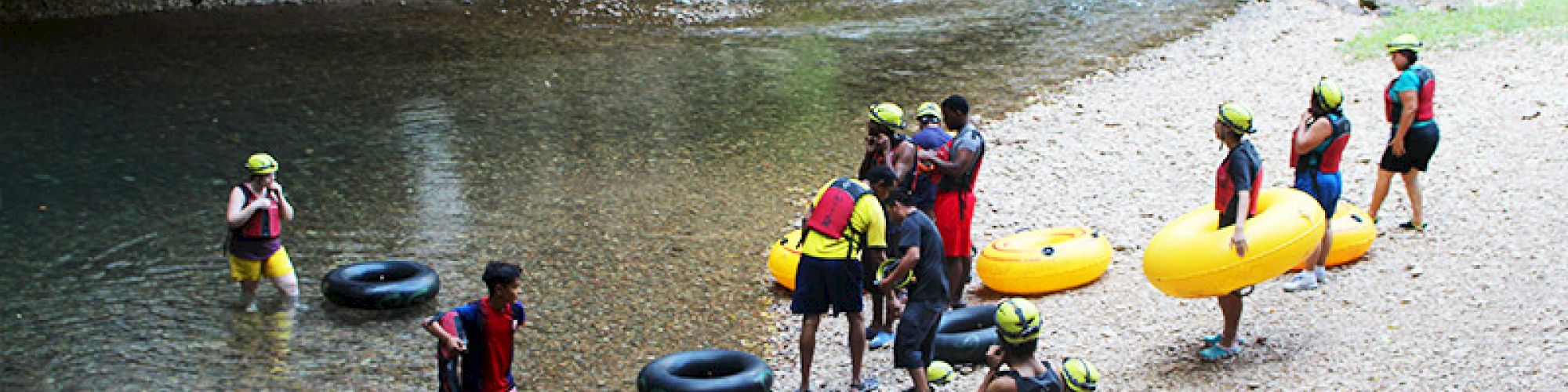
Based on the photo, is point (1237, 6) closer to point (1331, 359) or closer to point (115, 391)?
point (1331, 359)

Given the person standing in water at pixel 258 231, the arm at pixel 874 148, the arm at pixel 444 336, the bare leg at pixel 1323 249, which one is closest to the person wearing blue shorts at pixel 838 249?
the arm at pixel 874 148

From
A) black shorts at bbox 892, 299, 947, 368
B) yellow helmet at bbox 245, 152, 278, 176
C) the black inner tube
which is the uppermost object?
yellow helmet at bbox 245, 152, 278, 176

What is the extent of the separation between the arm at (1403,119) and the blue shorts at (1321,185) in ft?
4.78

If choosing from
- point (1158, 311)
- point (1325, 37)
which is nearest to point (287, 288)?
point (1158, 311)

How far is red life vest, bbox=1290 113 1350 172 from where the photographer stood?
30.5ft

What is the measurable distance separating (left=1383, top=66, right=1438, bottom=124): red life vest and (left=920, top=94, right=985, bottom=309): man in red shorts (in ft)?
10.9

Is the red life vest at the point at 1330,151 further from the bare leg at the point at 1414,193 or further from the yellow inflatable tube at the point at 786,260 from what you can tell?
the yellow inflatable tube at the point at 786,260

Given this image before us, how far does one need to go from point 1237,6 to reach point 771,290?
1916 centimetres

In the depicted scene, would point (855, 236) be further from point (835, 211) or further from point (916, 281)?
point (916, 281)

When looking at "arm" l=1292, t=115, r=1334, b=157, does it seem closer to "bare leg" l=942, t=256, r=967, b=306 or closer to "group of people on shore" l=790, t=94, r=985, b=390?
"bare leg" l=942, t=256, r=967, b=306

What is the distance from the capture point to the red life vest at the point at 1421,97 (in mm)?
10500

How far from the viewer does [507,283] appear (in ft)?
22.4

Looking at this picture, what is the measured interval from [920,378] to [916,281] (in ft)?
1.96

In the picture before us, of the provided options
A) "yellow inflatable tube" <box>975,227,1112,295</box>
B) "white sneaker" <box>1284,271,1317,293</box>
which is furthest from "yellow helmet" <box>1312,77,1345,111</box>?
"yellow inflatable tube" <box>975,227,1112,295</box>
